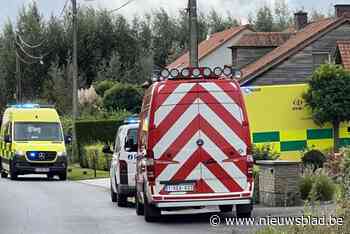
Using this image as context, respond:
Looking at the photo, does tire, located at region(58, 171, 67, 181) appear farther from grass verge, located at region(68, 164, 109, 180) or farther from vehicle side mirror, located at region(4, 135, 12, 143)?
vehicle side mirror, located at region(4, 135, 12, 143)

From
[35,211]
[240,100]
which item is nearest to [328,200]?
[240,100]

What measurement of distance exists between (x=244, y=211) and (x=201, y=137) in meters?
1.53

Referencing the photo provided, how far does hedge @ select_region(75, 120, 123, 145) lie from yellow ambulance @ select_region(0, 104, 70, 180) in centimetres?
1061

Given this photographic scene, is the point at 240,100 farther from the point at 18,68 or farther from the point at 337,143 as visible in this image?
the point at 18,68

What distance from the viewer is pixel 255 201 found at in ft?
63.4

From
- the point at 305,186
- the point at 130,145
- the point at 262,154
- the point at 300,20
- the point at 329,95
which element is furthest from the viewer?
the point at 300,20

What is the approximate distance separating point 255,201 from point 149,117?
13.9 feet

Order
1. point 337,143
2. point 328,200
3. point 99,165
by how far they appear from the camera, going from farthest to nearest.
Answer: point 99,165, point 337,143, point 328,200

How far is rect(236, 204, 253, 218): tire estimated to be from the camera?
1616 centimetres

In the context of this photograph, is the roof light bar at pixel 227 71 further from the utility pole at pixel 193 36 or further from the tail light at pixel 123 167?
the utility pole at pixel 193 36

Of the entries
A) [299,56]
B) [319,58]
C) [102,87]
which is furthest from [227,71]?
[102,87]

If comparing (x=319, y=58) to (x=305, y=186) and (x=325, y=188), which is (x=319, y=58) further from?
(x=325, y=188)

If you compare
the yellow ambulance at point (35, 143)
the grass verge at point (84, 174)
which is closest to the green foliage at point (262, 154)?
the yellow ambulance at point (35, 143)

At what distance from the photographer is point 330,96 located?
3531 cm
